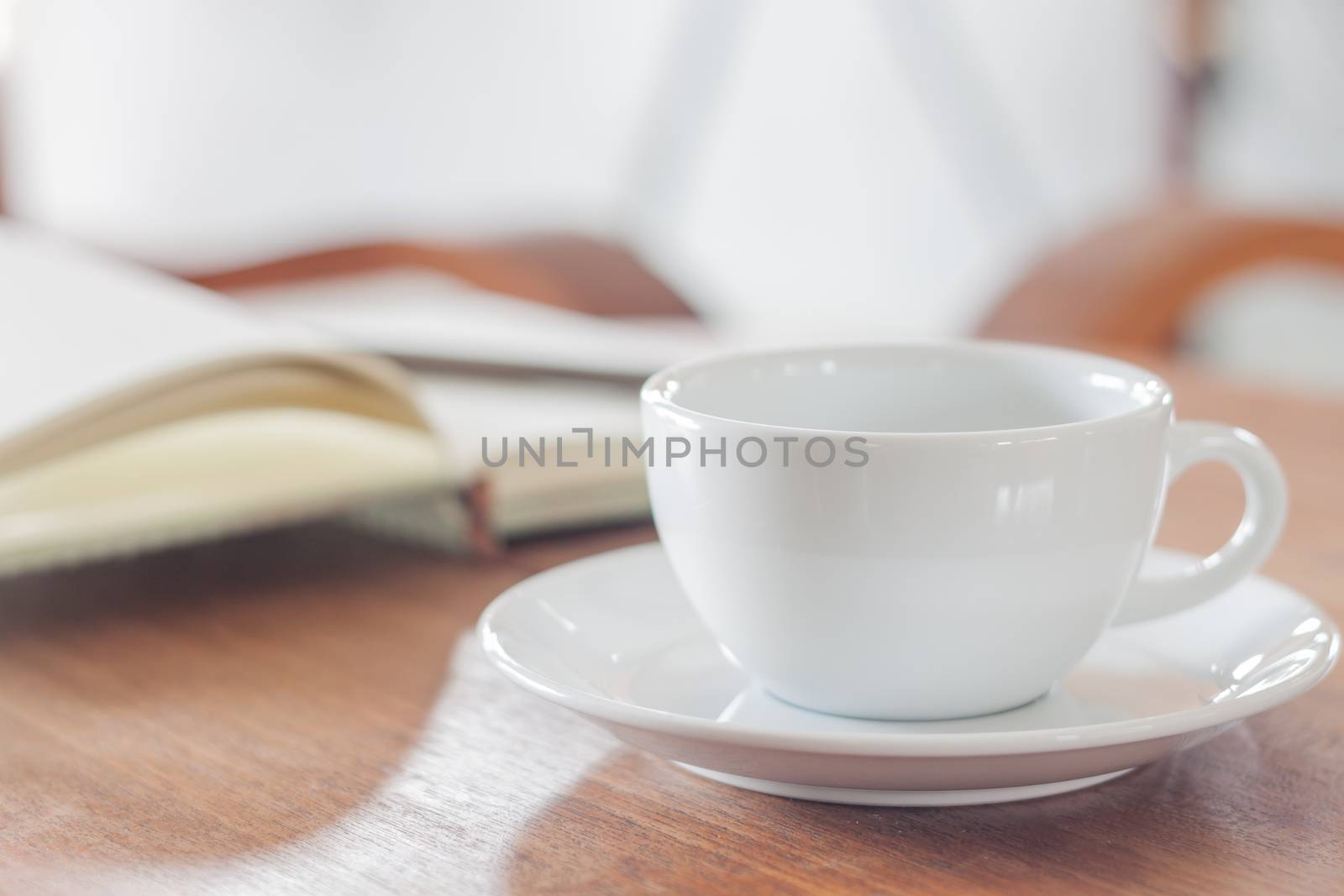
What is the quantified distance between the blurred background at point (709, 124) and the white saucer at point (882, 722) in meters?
1.79

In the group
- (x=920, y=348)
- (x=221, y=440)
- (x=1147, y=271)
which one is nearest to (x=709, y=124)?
(x=1147, y=271)

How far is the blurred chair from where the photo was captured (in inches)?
44.4

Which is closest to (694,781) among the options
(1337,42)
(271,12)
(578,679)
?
(578,679)

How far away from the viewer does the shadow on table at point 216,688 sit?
0.30m

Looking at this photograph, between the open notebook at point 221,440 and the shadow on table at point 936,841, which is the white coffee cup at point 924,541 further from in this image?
the open notebook at point 221,440

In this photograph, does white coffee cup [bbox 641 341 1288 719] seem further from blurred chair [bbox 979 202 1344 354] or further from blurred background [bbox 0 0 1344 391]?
blurred background [bbox 0 0 1344 391]

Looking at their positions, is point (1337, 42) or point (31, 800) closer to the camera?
point (31, 800)

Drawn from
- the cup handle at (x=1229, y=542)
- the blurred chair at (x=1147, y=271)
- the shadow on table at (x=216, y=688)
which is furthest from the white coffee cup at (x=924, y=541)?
the blurred chair at (x=1147, y=271)

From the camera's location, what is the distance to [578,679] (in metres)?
0.34

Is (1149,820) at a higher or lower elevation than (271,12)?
lower

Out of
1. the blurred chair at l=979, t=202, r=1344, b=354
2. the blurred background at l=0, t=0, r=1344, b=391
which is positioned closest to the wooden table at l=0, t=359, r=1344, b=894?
the blurred chair at l=979, t=202, r=1344, b=354

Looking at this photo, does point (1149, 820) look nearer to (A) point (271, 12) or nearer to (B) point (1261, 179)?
(B) point (1261, 179)

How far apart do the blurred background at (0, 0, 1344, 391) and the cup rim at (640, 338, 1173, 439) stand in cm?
179

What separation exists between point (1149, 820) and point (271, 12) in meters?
3.23
